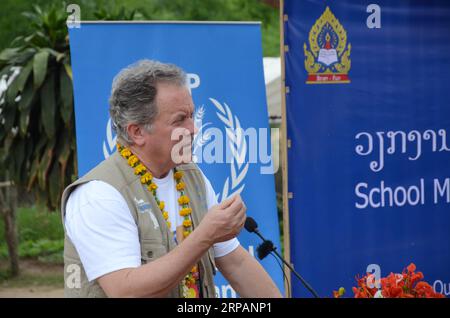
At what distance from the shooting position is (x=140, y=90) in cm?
270

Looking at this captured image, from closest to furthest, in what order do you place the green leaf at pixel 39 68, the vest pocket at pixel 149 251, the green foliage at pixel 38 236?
the vest pocket at pixel 149 251 < the green leaf at pixel 39 68 < the green foliage at pixel 38 236

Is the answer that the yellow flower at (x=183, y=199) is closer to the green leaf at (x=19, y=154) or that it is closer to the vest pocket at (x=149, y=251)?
the vest pocket at (x=149, y=251)

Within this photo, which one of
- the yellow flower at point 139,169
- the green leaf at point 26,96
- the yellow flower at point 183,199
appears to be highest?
the yellow flower at point 139,169

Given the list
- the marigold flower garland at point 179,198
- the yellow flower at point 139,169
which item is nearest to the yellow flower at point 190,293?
the marigold flower garland at point 179,198

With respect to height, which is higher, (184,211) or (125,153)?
(125,153)

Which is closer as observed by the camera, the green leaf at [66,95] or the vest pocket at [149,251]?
the vest pocket at [149,251]

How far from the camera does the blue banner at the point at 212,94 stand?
4.79 meters

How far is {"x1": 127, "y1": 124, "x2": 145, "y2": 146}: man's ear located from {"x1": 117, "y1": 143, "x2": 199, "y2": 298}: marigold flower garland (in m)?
0.05

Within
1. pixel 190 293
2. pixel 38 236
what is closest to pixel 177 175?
pixel 190 293

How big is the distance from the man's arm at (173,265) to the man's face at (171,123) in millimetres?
326

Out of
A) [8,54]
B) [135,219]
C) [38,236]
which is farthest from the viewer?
[38,236]

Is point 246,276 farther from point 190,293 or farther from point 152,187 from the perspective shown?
point 152,187

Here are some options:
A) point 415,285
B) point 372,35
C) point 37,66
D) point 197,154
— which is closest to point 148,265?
point 415,285

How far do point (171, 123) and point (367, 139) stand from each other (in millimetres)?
2724
